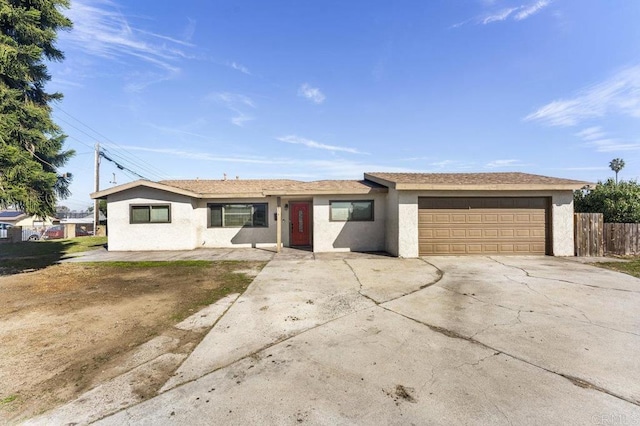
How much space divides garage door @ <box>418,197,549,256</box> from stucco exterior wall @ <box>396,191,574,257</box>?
0.22 metres

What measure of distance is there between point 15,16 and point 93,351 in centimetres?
1107

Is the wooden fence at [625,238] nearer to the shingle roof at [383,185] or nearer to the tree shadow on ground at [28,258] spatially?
the shingle roof at [383,185]

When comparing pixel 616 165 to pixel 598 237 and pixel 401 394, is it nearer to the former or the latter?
pixel 598 237

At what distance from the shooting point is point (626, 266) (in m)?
9.00

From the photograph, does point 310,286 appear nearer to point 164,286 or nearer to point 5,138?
point 164,286

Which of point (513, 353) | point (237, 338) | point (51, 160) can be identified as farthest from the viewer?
point (51, 160)

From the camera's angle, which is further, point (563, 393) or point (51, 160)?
point (51, 160)

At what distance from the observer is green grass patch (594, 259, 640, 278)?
26.8ft

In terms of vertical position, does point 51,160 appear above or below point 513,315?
above

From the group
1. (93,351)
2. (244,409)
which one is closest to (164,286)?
(93,351)

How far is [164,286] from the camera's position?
7039mm

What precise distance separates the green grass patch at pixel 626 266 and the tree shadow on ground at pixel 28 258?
18.7 m

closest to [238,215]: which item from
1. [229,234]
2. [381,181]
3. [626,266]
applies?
[229,234]

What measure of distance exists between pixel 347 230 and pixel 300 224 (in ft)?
9.49
